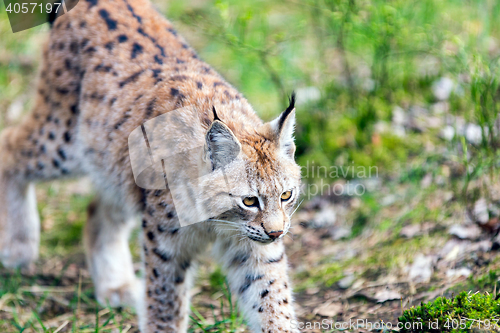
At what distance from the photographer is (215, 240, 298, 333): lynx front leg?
A: 300 centimetres

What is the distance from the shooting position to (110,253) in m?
4.32

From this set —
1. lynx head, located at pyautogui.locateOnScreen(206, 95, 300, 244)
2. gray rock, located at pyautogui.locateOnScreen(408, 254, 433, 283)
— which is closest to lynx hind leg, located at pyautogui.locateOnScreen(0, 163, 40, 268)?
lynx head, located at pyautogui.locateOnScreen(206, 95, 300, 244)

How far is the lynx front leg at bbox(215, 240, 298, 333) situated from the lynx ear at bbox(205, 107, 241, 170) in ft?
1.85

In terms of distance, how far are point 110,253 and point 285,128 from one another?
2.23m

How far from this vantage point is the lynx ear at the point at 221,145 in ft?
8.80

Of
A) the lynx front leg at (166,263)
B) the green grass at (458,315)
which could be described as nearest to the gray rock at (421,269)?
the green grass at (458,315)

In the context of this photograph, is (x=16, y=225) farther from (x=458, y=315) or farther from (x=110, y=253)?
(x=458, y=315)

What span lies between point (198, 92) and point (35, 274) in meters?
2.35

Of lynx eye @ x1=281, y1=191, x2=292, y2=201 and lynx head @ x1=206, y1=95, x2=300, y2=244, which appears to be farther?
lynx eye @ x1=281, y1=191, x2=292, y2=201

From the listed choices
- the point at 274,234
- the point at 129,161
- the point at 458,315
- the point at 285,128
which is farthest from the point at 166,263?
the point at 458,315

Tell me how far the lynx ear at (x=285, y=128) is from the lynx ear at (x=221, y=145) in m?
0.28

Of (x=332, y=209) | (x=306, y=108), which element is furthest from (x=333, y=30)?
(x=332, y=209)

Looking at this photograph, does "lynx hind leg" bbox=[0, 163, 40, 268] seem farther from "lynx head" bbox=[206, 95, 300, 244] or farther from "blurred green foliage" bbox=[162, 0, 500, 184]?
"lynx head" bbox=[206, 95, 300, 244]

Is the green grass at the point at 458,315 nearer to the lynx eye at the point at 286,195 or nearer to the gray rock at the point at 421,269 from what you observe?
the gray rock at the point at 421,269
